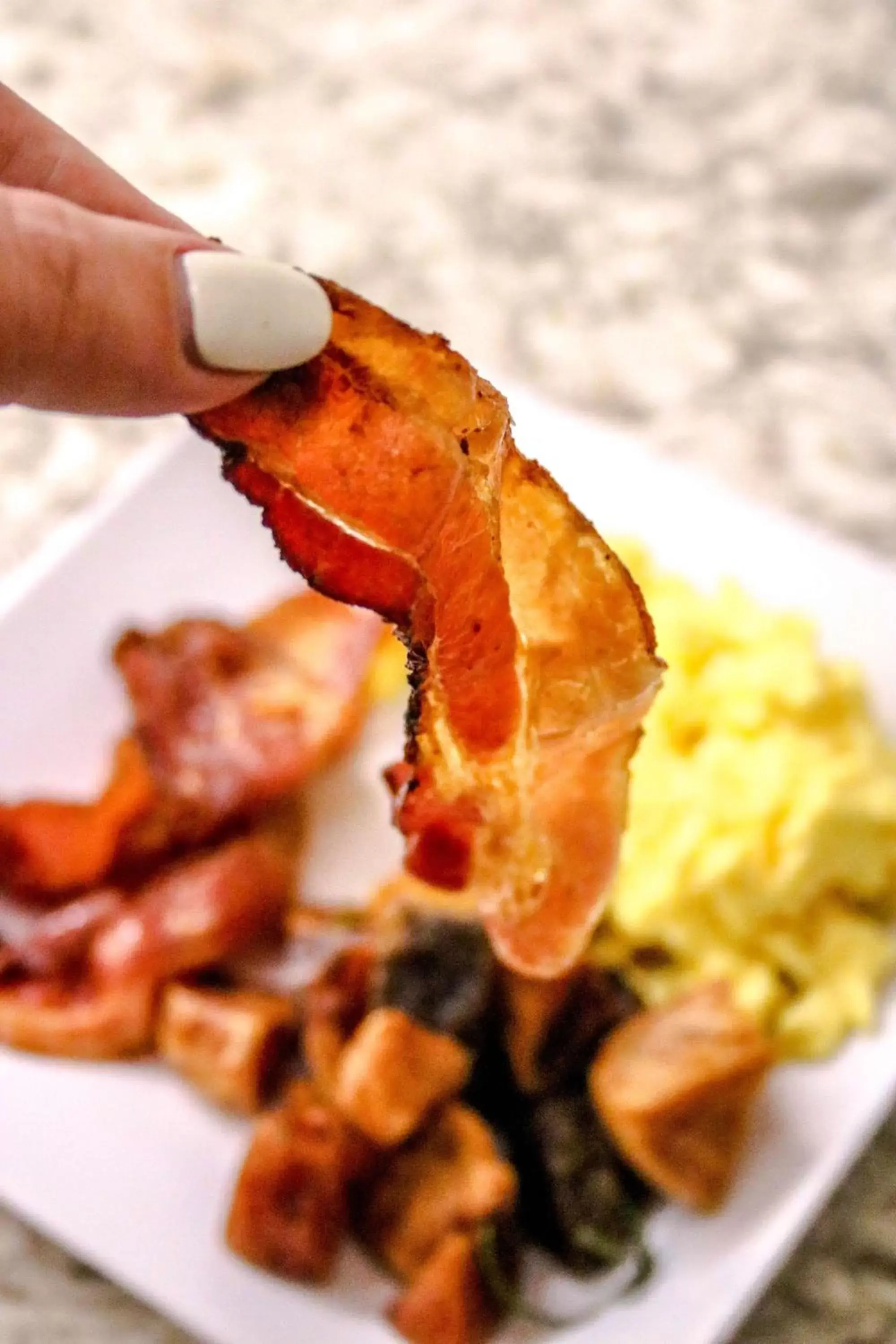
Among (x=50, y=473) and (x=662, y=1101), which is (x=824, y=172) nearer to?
(x=50, y=473)

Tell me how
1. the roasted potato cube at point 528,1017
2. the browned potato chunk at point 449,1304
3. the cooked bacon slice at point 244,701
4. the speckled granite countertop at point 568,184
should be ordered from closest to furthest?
the browned potato chunk at point 449,1304 → the roasted potato cube at point 528,1017 → the cooked bacon slice at point 244,701 → the speckled granite countertop at point 568,184

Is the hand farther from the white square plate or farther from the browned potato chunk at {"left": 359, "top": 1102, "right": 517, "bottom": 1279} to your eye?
the browned potato chunk at {"left": 359, "top": 1102, "right": 517, "bottom": 1279}

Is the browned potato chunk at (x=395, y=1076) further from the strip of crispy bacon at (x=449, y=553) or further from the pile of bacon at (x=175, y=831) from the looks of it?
the strip of crispy bacon at (x=449, y=553)

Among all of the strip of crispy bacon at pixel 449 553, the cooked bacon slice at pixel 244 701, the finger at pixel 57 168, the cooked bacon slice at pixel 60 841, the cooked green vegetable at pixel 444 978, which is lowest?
the cooked bacon slice at pixel 60 841

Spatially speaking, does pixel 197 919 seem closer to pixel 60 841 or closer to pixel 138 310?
pixel 60 841

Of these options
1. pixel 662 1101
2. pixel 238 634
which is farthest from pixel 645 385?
pixel 662 1101

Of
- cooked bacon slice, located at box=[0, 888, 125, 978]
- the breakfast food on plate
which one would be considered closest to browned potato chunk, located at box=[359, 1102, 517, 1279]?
the breakfast food on plate

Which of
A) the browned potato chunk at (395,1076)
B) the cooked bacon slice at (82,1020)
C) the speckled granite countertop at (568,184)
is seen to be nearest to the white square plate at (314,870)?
the cooked bacon slice at (82,1020)
